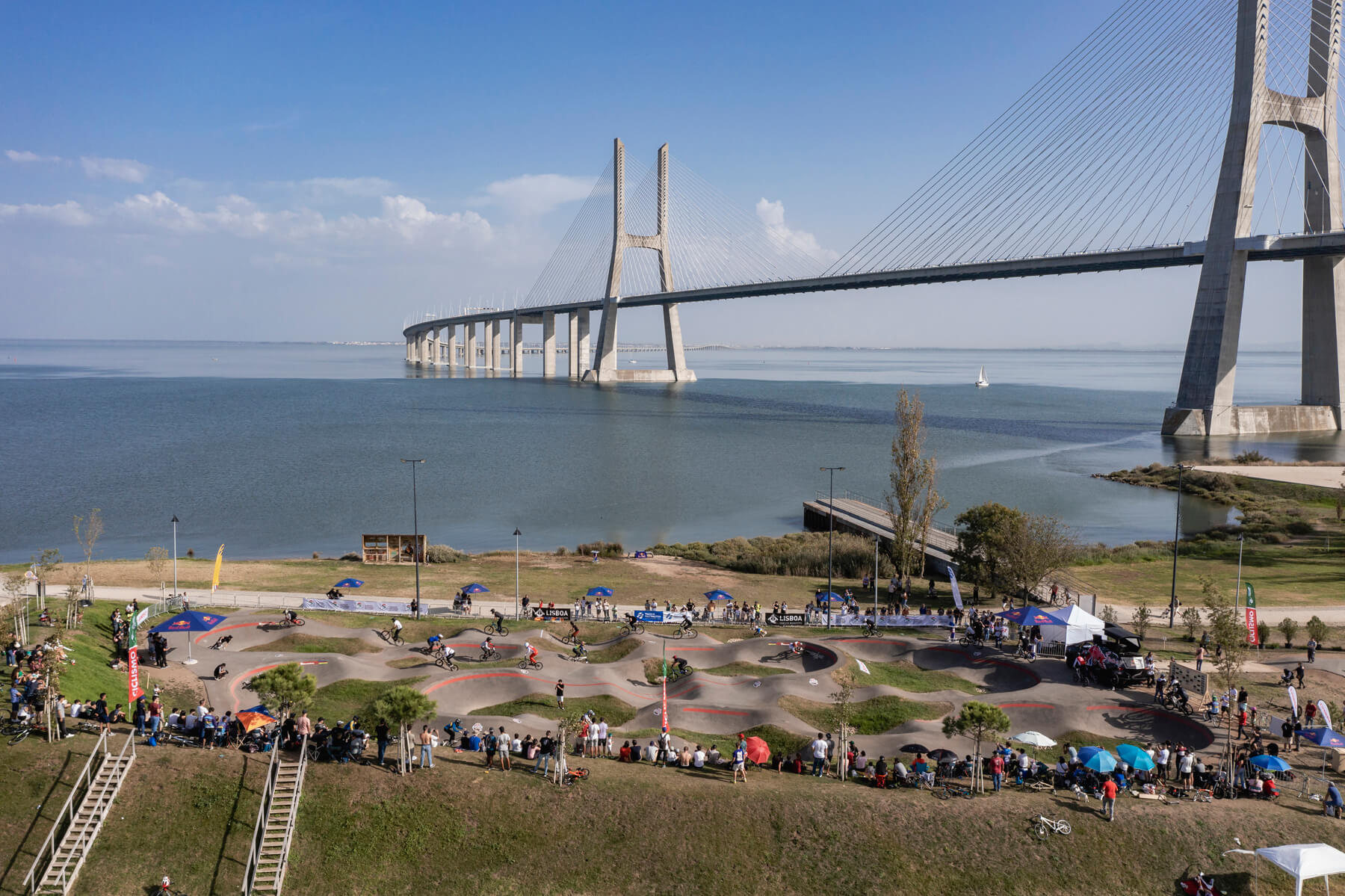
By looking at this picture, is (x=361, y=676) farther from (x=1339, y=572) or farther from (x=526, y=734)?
(x=1339, y=572)

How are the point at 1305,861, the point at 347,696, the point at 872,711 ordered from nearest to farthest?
the point at 1305,861, the point at 872,711, the point at 347,696

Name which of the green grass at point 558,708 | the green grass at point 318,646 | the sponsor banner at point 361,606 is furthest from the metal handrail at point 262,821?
the sponsor banner at point 361,606

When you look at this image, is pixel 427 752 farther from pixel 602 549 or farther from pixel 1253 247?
pixel 1253 247

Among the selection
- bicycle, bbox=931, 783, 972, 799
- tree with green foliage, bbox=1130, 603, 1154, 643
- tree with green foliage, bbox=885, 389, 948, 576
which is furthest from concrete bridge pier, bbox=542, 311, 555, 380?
bicycle, bbox=931, 783, 972, 799

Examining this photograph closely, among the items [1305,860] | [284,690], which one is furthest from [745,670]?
[1305,860]

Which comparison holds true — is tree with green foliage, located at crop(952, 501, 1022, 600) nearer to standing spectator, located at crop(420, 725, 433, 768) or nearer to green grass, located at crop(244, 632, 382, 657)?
green grass, located at crop(244, 632, 382, 657)

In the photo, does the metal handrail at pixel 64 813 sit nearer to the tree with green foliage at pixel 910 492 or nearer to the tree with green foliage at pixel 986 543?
the tree with green foliage at pixel 910 492
